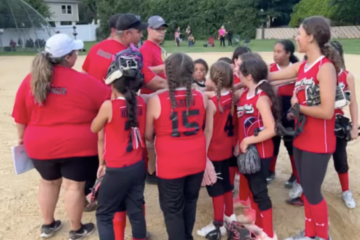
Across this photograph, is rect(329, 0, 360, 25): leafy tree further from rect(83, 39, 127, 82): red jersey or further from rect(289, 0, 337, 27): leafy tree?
rect(83, 39, 127, 82): red jersey

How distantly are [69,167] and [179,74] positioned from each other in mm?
1379

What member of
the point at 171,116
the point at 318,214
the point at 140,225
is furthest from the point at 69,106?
the point at 318,214

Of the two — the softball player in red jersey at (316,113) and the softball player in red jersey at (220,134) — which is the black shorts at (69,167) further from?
the softball player in red jersey at (316,113)

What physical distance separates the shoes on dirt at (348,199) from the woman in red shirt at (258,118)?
144 centimetres

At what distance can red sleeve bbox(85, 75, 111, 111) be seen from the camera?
3.50 meters

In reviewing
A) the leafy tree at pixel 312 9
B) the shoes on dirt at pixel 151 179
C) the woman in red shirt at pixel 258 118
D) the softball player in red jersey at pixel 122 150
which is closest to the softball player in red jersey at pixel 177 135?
the softball player in red jersey at pixel 122 150

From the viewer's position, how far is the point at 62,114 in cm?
346

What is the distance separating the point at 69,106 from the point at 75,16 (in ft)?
215

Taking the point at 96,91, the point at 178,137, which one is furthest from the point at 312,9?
the point at 178,137

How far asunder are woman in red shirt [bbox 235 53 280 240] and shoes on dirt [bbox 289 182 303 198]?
45.4 inches

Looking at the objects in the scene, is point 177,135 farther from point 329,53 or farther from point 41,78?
point 329,53

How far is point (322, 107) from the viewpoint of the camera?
3.23m

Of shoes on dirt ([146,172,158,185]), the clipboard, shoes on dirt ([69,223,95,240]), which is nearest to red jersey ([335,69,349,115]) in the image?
shoes on dirt ([146,172,158,185])

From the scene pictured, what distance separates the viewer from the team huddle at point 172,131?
10.5 ft
